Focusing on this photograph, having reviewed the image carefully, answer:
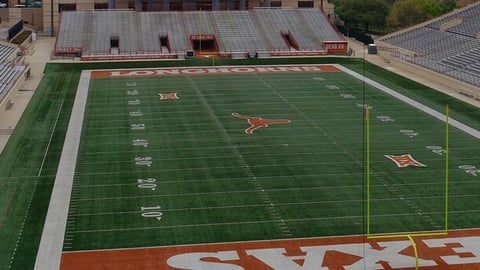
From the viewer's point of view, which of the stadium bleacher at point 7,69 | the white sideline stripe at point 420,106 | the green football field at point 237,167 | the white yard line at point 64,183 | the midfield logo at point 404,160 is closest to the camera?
the white yard line at point 64,183

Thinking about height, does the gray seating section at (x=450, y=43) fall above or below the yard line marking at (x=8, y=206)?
above

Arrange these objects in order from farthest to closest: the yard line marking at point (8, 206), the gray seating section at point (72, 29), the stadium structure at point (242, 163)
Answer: the gray seating section at point (72, 29), the yard line marking at point (8, 206), the stadium structure at point (242, 163)

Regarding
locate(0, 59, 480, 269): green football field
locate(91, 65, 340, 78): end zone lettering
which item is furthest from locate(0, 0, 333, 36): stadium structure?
locate(0, 59, 480, 269): green football field

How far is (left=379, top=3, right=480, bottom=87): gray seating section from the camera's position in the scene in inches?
1504

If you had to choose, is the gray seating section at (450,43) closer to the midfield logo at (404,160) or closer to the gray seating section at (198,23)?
the gray seating section at (198,23)

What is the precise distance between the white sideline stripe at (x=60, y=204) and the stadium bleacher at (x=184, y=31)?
1834 cm

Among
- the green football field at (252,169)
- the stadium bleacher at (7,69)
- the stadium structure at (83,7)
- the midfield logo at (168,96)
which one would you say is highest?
the stadium structure at (83,7)

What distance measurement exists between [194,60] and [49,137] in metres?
19.9

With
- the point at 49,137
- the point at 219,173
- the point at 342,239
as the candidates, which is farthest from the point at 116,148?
the point at 342,239

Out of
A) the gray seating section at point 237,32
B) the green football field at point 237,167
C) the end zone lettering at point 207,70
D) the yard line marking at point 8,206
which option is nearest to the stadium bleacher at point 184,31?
the gray seating section at point 237,32

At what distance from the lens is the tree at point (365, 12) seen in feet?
201

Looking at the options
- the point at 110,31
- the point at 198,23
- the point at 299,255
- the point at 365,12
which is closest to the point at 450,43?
the point at 198,23

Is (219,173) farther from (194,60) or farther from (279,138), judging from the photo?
(194,60)

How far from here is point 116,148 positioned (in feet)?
79.7
